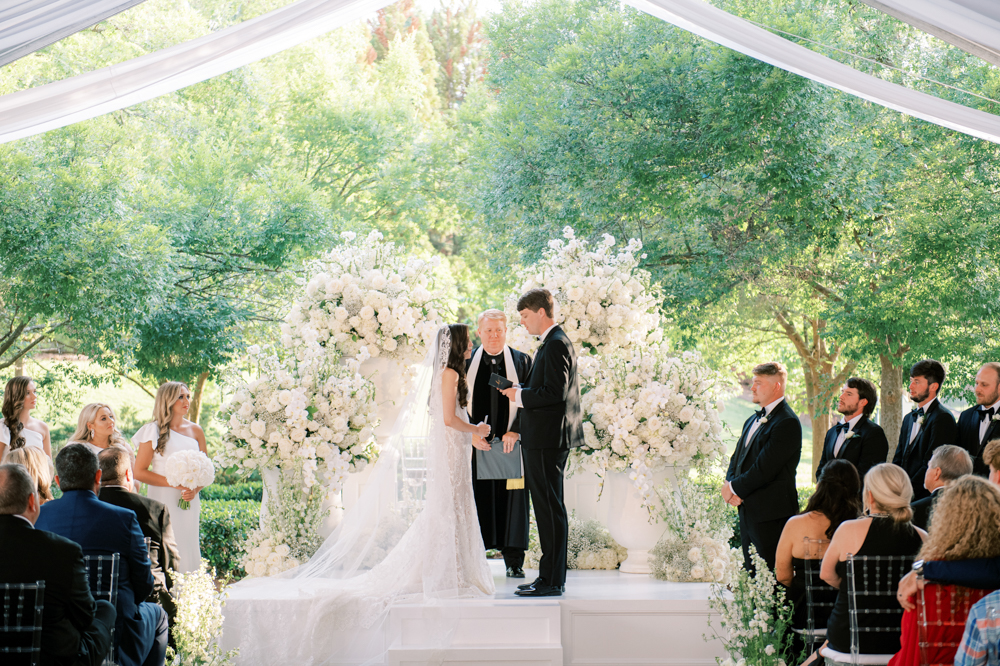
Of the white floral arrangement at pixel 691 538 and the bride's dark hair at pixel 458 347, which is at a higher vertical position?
the bride's dark hair at pixel 458 347

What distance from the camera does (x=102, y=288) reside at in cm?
1004

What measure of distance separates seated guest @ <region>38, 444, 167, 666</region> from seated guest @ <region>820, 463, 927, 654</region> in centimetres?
296

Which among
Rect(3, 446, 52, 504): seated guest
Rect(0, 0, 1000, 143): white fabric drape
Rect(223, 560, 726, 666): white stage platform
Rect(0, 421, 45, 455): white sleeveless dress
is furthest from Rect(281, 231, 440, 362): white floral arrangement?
Rect(0, 0, 1000, 143): white fabric drape

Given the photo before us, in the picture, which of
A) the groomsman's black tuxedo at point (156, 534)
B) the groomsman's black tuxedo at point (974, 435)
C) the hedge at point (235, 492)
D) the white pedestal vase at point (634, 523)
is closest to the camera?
the groomsman's black tuxedo at point (156, 534)

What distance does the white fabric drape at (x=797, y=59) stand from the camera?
3.49 m

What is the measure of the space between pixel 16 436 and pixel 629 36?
9.12 meters

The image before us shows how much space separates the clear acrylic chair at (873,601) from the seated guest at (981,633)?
2.30 feet

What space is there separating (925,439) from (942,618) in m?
2.64

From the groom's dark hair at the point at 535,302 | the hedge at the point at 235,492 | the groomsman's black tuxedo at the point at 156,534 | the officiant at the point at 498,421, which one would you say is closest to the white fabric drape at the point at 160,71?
the groomsman's black tuxedo at the point at 156,534

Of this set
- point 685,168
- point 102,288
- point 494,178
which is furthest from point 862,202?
point 102,288

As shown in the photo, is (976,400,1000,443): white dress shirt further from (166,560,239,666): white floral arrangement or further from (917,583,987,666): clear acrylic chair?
(166,560,239,666): white floral arrangement

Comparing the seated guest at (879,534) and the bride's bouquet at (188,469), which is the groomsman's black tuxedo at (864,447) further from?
the bride's bouquet at (188,469)

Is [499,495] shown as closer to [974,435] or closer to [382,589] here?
[382,589]

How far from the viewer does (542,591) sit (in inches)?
209
